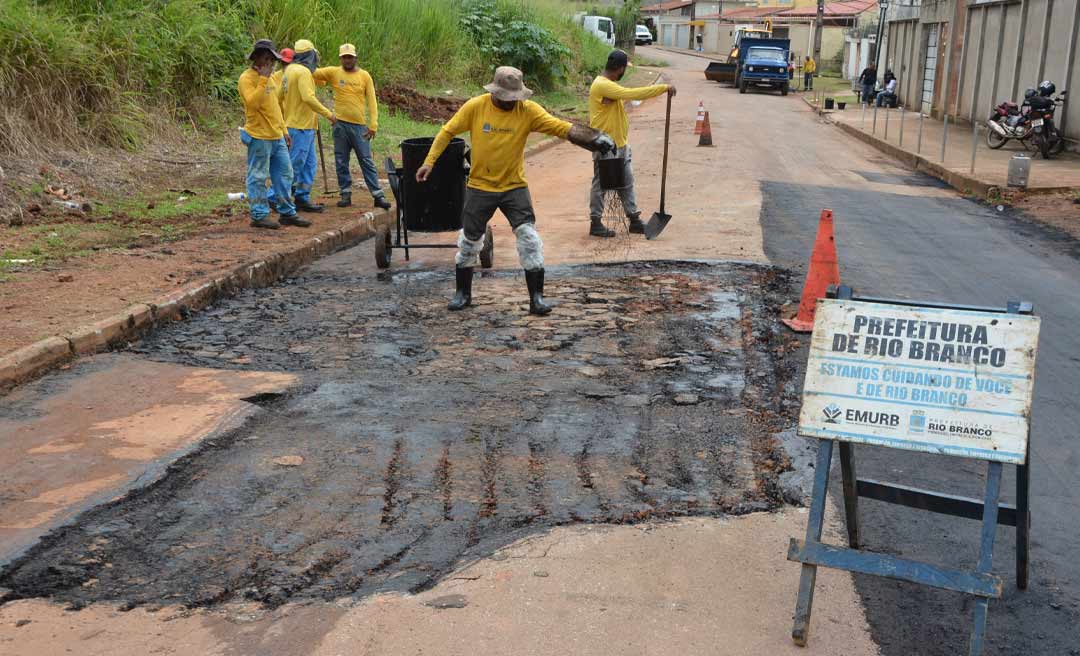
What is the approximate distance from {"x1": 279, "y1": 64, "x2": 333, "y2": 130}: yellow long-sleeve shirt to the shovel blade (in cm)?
363

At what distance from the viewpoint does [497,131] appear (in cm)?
773

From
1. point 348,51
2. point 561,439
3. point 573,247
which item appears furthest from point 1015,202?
point 561,439

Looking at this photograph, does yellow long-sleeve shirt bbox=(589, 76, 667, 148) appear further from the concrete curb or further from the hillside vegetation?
the hillside vegetation

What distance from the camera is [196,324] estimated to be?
7727 millimetres

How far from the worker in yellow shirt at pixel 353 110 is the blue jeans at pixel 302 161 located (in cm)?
30

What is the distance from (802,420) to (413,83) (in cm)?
2304

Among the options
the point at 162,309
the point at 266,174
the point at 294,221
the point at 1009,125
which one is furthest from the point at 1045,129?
the point at 162,309

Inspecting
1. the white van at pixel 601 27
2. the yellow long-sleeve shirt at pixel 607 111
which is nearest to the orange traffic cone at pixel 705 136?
the yellow long-sleeve shirt at pixel 607 111

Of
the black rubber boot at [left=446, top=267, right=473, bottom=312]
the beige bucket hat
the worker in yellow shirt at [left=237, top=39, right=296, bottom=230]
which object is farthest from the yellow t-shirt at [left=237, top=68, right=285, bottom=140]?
the beige bucket hat

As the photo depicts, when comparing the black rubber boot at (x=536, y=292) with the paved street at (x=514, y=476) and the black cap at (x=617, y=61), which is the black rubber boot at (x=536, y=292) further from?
the black cap at (x=617, y=61)

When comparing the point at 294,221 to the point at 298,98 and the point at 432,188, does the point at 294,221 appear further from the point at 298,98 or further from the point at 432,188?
the point at 432,188

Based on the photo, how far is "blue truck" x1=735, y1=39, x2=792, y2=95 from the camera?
39.7 metres

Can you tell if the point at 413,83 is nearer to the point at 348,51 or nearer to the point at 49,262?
the point at 348,51

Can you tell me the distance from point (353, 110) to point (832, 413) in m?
9.04
